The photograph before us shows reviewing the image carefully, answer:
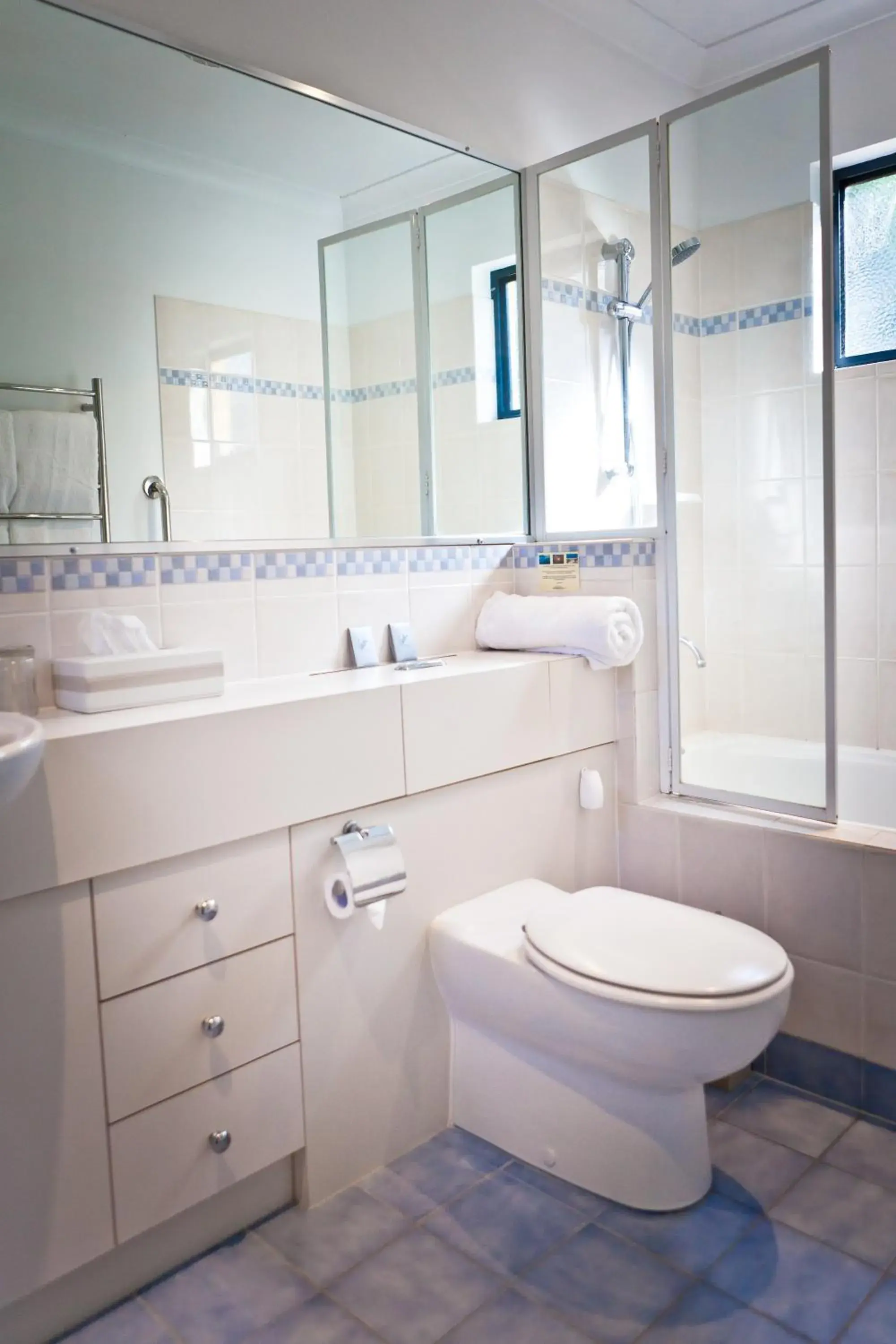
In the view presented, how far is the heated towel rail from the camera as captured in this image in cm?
170

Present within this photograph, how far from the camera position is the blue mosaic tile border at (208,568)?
6.07 ft

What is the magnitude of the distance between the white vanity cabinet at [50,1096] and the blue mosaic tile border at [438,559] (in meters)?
1.14

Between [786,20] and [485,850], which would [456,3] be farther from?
[485,850]

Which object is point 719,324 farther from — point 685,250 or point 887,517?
point 887,517

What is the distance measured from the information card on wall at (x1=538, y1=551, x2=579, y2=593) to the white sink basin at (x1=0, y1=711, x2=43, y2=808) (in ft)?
4.64

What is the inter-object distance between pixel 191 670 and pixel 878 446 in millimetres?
2038

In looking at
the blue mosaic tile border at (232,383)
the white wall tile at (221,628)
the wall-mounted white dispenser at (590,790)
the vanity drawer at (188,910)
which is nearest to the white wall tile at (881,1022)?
the wall-mounted white dispenser at (590,790)

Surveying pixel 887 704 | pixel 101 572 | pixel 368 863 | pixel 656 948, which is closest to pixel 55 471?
pixel 101 572

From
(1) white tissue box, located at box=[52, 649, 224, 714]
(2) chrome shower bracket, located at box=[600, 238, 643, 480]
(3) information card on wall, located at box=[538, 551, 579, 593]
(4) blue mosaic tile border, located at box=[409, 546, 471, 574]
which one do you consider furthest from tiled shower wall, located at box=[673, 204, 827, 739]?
(1) white tissue box, located at box=[52, 649, 224, 714]

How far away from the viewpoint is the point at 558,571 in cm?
241

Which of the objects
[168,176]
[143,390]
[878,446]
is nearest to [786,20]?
[878,446]

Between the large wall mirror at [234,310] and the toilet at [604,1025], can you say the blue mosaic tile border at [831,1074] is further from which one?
the large wall mirror at [234,310]

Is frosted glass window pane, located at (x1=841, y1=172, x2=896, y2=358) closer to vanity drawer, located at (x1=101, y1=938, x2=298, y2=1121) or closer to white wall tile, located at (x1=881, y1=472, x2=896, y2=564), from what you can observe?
white wall tile, located at (x1=881, y1=472, x2=896, y2=564)

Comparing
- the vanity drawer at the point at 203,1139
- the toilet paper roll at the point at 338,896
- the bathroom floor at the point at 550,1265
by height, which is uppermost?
the toilet paper roll at the point at 338,896
